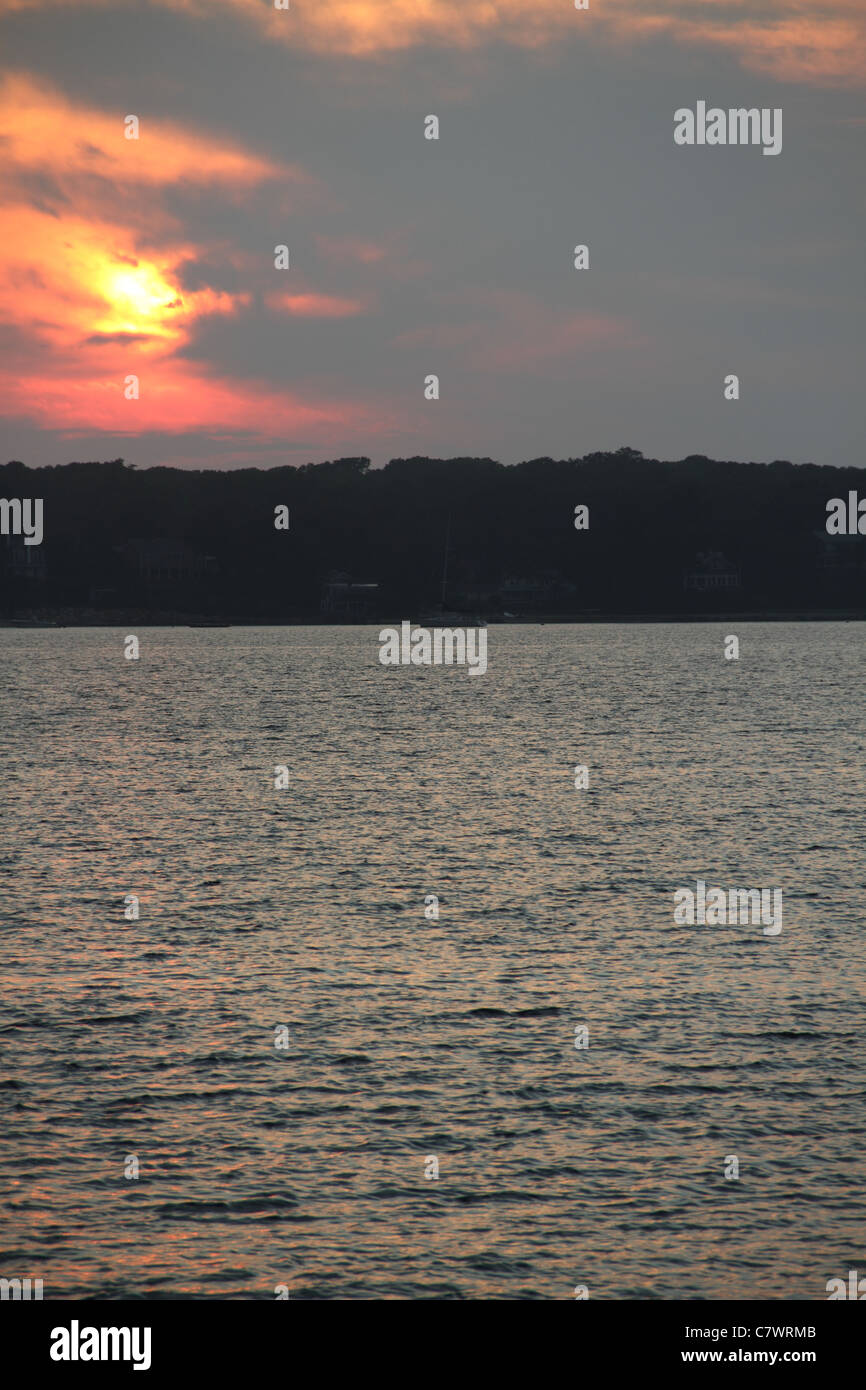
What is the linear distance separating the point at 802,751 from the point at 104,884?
175 feet

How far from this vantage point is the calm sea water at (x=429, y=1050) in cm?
1859

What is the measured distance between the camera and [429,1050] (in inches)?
1025

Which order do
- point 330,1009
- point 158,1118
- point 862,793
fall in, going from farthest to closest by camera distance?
point 862,793 < point 330,1009 < point 158,1118

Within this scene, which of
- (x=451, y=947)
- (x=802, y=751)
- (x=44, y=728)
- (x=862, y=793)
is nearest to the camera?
(x=451, y=947)

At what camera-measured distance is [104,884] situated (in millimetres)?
42562

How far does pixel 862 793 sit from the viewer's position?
64312mm

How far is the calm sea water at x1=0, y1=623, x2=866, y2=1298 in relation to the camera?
1859 cm

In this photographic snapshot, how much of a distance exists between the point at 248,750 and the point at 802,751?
33113 mm

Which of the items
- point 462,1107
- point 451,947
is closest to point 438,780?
point 451,947
